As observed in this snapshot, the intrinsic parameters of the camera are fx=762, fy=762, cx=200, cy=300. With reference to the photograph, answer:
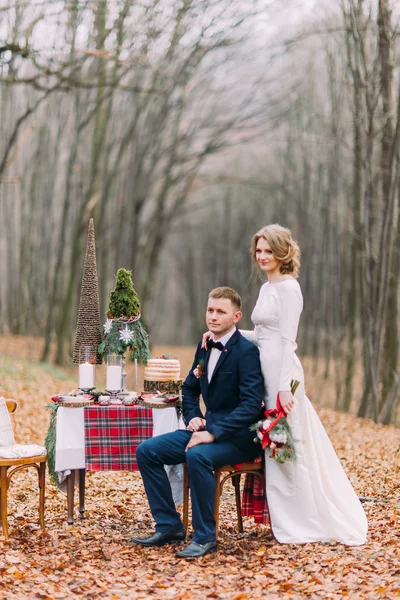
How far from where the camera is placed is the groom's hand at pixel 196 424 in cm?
448

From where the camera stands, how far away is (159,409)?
4.77 meters

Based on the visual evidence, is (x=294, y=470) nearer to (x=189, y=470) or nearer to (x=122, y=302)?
(x=189, y=470)

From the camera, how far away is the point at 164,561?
4180 mm

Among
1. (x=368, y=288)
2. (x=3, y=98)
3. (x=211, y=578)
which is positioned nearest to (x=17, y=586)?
(x=211, y=578)

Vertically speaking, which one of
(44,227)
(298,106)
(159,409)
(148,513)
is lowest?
(148,513)

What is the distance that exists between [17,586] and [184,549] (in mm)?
984

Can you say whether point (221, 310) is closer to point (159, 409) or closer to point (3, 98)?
point (159, 409)

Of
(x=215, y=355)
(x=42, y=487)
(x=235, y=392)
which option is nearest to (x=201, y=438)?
(x=235, y=392)

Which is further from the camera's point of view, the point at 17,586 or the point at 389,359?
the point at 389,359

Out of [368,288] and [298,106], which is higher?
[298,106]

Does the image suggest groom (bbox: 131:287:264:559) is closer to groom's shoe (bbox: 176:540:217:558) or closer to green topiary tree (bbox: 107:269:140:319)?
groom's shoe (bbox: 176:540:217:558)

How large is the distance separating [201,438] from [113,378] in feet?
2.78

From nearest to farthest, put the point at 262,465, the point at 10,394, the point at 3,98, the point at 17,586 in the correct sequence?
the point at 17,586, the point at 262,465, the point at 10,394, the point at 3,98

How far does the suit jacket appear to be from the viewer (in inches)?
170
